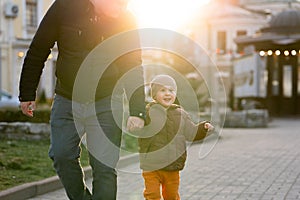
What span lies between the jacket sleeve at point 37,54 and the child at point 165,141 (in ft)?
3.60

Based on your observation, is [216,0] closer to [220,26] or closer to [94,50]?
[220,26]

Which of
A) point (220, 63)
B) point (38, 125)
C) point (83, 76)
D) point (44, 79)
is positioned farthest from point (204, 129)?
point (220, 63)

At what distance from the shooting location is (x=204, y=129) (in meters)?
5.59

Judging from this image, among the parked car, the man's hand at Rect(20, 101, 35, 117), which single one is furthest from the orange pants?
the parked car

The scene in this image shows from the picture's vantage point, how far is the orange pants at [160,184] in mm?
5598

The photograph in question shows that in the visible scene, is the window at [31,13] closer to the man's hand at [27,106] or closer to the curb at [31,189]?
the curb at [31,189]

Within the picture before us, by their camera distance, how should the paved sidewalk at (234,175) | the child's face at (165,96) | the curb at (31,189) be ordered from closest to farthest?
the child's face at (165,96)
the curb at (31,189)
the paved sidewalk at (234,175)

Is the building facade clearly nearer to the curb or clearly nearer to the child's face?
the curb

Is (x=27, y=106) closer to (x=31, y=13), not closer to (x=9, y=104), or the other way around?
(x=9, y=104)

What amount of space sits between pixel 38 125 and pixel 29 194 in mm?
5601

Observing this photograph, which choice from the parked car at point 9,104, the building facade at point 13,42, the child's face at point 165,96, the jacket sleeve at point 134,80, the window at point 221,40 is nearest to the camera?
the jacket sleeve at point 134,80

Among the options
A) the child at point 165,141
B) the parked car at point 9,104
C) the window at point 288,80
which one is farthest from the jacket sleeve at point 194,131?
the window at point 288,80

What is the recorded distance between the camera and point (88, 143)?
4895 millimetres

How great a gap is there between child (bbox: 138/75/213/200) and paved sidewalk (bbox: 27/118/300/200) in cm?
193
